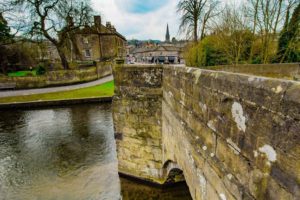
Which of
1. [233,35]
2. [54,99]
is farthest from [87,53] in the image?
[233,35]

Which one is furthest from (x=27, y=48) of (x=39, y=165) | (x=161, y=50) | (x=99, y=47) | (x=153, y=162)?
(x=161, y=50)

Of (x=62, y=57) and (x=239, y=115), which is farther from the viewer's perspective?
(x=62, y=57)

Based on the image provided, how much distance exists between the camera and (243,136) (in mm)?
1636

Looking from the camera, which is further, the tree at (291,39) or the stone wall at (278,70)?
the tree at (291,39)

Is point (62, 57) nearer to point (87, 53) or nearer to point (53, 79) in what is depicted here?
point (53, 79)

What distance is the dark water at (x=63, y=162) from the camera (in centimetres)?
626

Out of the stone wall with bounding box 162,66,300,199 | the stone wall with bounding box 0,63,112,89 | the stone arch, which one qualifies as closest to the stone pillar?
the stone arch

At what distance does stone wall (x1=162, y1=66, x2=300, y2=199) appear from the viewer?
3.90 ft

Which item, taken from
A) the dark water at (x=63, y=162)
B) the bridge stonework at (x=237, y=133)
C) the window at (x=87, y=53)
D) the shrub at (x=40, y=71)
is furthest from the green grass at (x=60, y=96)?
the window at (x=87, y=53)

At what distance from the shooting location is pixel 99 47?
139ft

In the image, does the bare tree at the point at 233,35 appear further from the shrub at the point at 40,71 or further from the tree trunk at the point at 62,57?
the shrub at the point at 40,71

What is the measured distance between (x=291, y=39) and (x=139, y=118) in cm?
1050

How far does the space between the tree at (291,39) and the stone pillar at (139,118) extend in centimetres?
957

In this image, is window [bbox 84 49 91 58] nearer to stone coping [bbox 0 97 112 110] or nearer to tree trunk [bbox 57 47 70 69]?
tree trunk [bbox 57 47 70 69]
